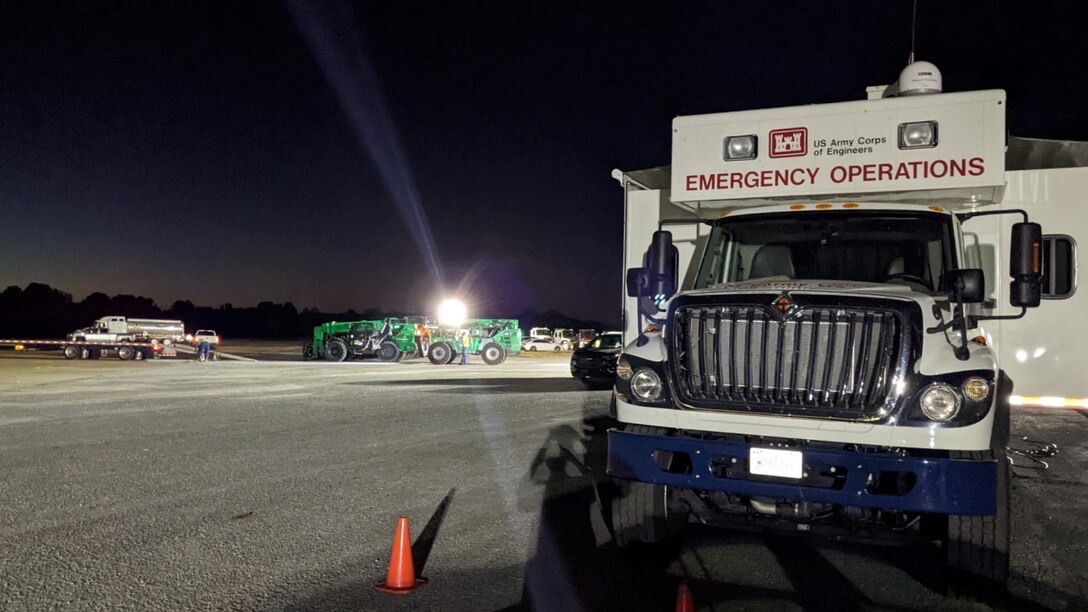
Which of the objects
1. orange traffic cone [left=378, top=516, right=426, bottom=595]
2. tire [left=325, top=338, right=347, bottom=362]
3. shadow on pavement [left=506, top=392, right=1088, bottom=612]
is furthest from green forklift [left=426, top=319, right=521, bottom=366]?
orange traffic cone [left=378, top=516, right=426, bottom=595]

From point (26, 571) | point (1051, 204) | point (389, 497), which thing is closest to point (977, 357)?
point (1051, 204)

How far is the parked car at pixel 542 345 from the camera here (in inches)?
2213

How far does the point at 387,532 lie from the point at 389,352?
29622mm

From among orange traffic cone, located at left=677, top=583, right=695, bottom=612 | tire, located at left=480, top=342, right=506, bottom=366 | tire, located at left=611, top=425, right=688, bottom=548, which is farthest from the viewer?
tire, located at left=480, top=342, right=506, bottom=366

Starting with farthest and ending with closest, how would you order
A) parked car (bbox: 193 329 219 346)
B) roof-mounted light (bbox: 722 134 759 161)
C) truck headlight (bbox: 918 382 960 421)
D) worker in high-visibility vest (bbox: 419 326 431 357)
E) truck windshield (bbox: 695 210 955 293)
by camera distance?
parked car (bbox: 193 329 219 346) → worker in high-visibility vest (bbox: 419 326 431 357) → roof-mounted light (bbox: 722 134 759 161) → truck windshield (bbox: 695 210 955 293) → truck headlight (bbox: 918 382 960 421)

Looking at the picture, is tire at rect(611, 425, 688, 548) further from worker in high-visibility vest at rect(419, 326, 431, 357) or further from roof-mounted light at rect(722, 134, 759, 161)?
worker in high-visibility vest at rect(419, 326, 431, 357)

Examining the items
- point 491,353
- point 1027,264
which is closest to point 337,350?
point 491,353

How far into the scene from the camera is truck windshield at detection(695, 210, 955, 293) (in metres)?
6.04

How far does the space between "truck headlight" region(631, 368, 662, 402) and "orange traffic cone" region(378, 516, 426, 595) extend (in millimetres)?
1656

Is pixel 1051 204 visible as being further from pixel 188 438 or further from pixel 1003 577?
pixel 188 438

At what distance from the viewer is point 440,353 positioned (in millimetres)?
33312

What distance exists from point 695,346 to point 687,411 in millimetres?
414

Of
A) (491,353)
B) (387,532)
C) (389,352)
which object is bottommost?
(387,532)

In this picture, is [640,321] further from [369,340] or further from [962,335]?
[369,340]
